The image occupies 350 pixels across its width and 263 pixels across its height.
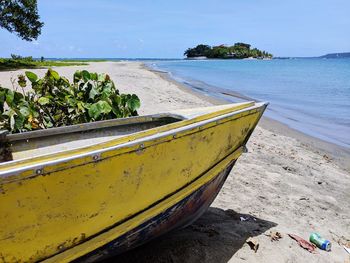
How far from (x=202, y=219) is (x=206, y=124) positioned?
1325 mm

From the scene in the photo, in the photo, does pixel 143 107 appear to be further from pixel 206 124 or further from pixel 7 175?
pixel 7 175

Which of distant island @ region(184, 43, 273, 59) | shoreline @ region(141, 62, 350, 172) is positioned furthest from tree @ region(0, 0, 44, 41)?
distant island @ region(184, 43, 273, 59)

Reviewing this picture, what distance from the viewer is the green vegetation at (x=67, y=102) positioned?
14.1 ft

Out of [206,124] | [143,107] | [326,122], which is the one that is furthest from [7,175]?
[326,122]

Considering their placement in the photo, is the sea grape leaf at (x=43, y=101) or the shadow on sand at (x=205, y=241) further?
the sea grape leaf at (x=43, y=101)

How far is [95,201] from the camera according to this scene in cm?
223

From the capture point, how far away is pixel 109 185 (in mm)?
2271

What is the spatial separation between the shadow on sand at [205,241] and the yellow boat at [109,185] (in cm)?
22

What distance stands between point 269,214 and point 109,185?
232 centimetres

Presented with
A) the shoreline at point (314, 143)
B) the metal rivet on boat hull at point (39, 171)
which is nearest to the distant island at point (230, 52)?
the shoreline at point (314, 143)

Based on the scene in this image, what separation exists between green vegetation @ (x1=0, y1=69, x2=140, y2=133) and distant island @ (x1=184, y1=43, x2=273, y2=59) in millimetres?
112979

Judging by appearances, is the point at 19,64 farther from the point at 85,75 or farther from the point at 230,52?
the point at 230,52

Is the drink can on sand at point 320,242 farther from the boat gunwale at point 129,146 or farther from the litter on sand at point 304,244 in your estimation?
the boat gunwale at point 129,146

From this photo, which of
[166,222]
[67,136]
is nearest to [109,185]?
[166,222]
